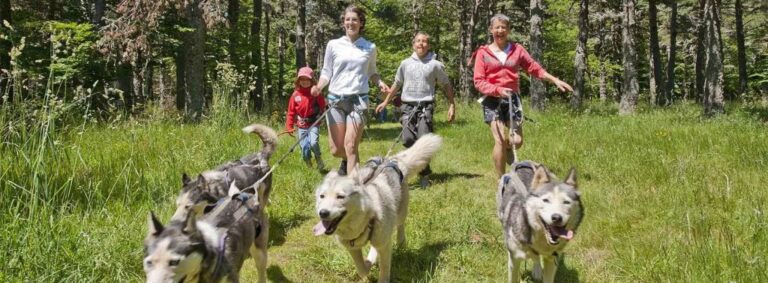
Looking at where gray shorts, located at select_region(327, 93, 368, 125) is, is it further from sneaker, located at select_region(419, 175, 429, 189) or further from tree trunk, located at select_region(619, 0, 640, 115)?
tree trunk, located at select_region(619, 0, 640, 115)

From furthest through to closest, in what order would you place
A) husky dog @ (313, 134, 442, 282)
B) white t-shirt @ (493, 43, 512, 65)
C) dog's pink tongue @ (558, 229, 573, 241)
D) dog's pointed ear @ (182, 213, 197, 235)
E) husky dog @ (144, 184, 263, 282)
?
white t-shirt @ (493, 43, 512, 65), husky dog @ (313, 134, 442, 282), dog's pink tongue @ (558, 229, 573, 241), dog's pointed ear @ (182, 213, 197, 235), husky dog @ (144, 184, 263, 282)

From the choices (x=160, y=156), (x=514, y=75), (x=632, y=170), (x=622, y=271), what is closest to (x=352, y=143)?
(x=514, y=75)

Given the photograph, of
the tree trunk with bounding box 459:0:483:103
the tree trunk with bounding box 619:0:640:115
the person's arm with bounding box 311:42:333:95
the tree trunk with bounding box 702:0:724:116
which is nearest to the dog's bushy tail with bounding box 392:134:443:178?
the person's arm with bounding box 311:42:333:95

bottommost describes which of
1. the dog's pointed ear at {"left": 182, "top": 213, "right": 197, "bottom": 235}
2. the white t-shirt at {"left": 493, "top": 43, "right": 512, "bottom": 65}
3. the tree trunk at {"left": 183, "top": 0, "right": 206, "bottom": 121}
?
the dog's pointed ear at {"left": 182, "top": 213, "right": 197, "bottom": 235}

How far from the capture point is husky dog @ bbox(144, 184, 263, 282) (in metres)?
2.32

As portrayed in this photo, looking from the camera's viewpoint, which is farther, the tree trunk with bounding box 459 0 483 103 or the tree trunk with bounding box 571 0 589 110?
the tree trunk with bounding box 459 0 483 103

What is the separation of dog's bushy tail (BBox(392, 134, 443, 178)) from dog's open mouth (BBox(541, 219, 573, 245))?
167cm

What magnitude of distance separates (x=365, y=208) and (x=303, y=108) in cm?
449

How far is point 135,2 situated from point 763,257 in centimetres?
1249

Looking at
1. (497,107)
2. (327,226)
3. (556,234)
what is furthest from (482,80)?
(327,226)

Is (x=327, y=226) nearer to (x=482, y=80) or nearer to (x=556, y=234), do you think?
(x=556, y=234)

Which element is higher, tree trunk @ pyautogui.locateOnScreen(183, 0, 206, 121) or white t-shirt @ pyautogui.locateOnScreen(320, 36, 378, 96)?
tree trunk @ pyautogui.locateOnScreen(183, 0, 206, 121)

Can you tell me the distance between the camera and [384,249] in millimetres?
3562

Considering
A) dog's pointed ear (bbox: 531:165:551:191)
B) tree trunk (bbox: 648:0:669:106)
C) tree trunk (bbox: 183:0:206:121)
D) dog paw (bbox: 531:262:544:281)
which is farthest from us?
tree trunk (bbox: 648:0:669:106)
